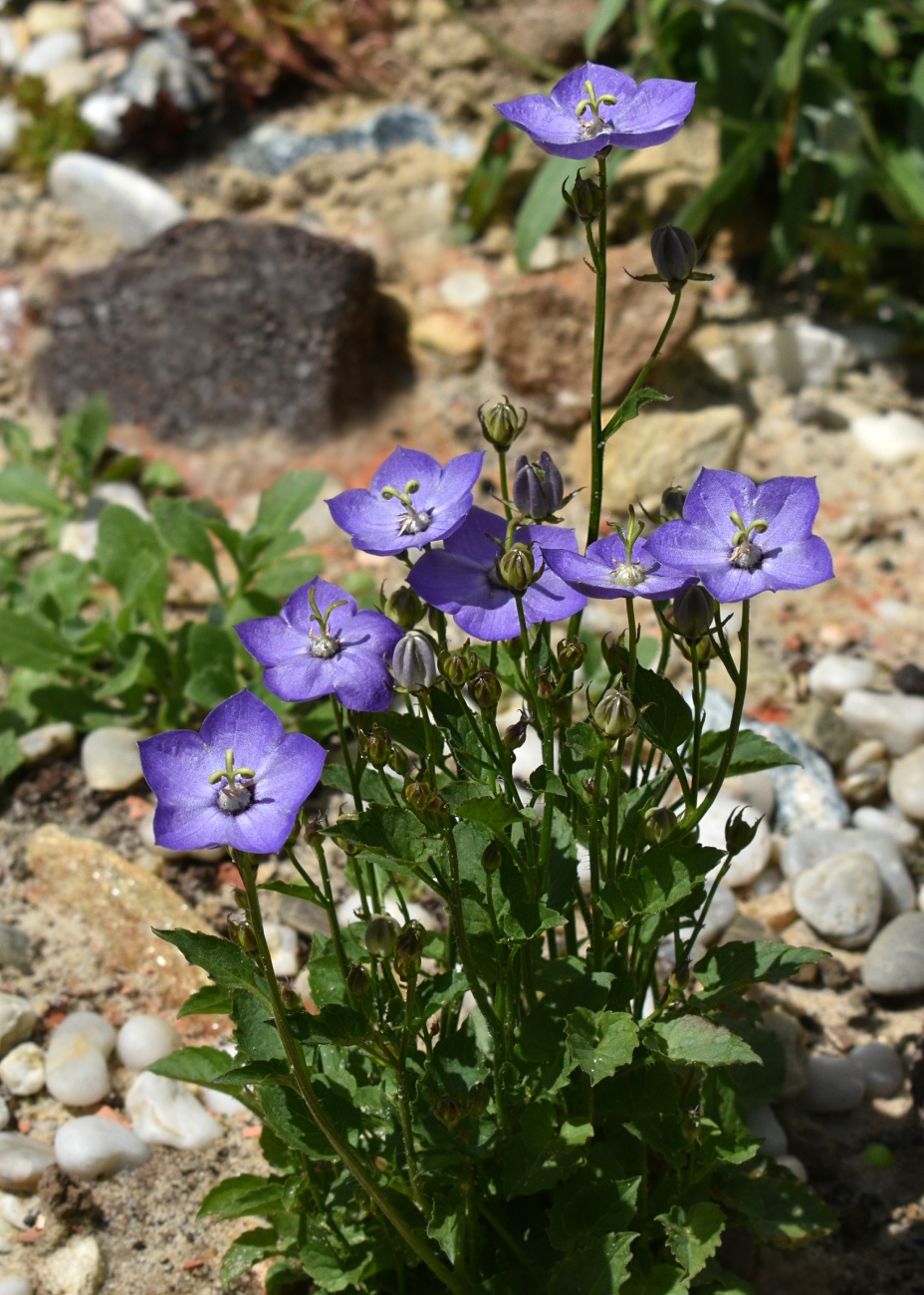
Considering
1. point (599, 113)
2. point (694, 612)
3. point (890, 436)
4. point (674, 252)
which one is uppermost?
point (599, 113)

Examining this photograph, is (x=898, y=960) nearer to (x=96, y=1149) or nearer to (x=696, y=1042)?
(x=696, y=1042)

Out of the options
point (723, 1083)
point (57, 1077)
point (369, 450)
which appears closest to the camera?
point (723, 1083)

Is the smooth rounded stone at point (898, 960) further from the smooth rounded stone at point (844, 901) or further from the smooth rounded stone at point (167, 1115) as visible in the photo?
the smooth rounded stone at point (167, 1115)

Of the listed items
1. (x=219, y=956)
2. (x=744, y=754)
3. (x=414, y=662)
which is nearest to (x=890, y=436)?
(x=744, y=754)

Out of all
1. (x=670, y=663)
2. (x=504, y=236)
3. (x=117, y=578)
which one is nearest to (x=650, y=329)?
(x=504, y=236)

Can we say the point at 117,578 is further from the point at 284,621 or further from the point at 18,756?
the point at 284,621

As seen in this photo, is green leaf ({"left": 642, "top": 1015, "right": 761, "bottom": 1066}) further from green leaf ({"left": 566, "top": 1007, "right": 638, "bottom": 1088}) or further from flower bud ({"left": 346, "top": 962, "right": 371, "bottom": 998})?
flower bud ({"left": 346, "top": 962, "right": 371, "bottom": 998})

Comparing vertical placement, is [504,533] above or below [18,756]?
above
